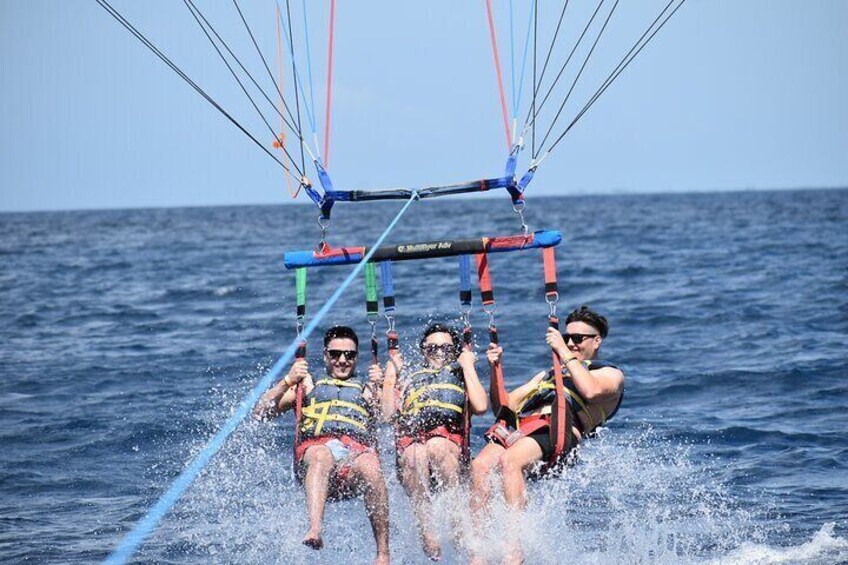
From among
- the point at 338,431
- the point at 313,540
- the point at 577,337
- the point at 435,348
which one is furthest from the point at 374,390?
A: the point at 577,337

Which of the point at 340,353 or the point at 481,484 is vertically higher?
the point at 340,353

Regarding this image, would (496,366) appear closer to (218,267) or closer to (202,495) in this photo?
(202,495)

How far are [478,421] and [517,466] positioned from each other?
14.2 feet

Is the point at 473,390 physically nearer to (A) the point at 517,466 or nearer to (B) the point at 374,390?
(A) the point at 517,466

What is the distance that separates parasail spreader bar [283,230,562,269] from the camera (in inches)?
271

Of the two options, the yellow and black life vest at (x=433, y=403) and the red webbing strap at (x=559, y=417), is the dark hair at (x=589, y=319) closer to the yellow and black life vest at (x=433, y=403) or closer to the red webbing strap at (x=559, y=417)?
the red webbing strap at (x=559, y=417)

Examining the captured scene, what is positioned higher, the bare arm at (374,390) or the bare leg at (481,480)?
the bare arm at (374,390)

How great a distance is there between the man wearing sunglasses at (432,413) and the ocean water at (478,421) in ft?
0.58

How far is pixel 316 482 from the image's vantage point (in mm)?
6598

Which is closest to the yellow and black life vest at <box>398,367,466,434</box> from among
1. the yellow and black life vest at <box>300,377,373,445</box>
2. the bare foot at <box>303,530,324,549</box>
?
the yellow and black life vest at <box>300,377,373,445</box>

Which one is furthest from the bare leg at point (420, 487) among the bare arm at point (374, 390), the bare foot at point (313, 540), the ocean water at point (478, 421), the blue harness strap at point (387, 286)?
the blue harness strap at point (387, 286)

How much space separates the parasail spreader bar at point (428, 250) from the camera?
22.6 ft

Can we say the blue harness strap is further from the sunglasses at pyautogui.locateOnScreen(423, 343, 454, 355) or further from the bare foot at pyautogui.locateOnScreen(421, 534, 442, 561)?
the bare foot at pyautogui.locateOnScreen(421, 534, 442, 561)

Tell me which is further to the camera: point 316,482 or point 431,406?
point 431,406
